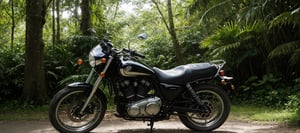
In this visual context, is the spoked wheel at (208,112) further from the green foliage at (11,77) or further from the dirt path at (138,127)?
the green foliage at (11,77)

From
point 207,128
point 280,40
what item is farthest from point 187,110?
point 280,40

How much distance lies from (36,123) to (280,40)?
669 cm

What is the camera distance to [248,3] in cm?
1095

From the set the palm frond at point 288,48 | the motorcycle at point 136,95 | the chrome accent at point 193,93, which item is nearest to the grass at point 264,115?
the palm frond at point 288,48

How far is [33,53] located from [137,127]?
392cm

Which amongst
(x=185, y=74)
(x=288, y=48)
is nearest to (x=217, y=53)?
(x=288, y=48)

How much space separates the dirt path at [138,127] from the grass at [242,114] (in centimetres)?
47

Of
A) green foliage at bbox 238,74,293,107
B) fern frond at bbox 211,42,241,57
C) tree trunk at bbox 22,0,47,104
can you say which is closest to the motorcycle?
tree trunk at bbox 22,0,47,104

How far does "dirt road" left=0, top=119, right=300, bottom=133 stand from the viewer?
5.64 metres

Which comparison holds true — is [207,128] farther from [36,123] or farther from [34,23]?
[34,23]

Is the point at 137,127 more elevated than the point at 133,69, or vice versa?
the point at 133,69

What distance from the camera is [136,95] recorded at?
5199mm

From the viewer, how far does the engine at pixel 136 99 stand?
16.7 ft

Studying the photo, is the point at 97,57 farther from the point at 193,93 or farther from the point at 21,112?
the point at 21,112
